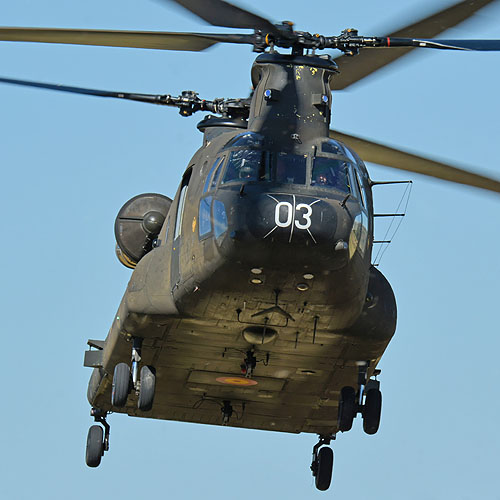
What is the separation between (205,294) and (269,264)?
1509 millimetres

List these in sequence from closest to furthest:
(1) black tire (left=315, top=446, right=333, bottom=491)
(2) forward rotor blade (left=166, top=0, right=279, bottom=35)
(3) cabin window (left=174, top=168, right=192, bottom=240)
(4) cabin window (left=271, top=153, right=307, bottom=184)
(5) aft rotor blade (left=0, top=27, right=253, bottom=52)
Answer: (2) forward rotor blade (left=166, top=0, right=279, bottom=35) → (5) aft rotor blade (left=0, top=27, right=253, bottom=52) → (4) cabin window (left=271, top=153, right=307, bottom=184) → (3) cabin window (left=174, top=168, right=192, bottom=240) → (1) black tire (left=315, top=446, right=333, bottom=491)

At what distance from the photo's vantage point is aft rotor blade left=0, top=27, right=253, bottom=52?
1880 centimetres

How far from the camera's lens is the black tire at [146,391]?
22.6m

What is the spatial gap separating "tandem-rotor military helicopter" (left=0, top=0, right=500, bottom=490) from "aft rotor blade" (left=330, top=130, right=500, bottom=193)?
29mm

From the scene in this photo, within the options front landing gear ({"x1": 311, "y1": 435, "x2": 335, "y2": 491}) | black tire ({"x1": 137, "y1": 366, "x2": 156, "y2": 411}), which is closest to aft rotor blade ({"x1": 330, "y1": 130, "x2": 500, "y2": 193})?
black tire ({"x1": 137, "y1": 366, "x2": 156, "y2": 411})

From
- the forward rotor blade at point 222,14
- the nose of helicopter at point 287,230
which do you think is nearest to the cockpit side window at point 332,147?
the nose of helicopter at point 287,230

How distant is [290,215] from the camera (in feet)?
62.8

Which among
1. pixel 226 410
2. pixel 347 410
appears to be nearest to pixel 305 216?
pixel 347 410

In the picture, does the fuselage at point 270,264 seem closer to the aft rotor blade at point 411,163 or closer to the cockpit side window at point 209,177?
the cockpit side window at point 209,177

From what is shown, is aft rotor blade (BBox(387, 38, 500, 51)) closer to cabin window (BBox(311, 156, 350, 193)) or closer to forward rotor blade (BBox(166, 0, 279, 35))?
cabin window (BBox(311, 156, 350, 193))

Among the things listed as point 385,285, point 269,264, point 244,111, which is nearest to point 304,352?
point 385,285

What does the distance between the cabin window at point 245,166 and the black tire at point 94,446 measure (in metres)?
8.52

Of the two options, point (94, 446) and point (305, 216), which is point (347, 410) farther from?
point (94, 446)

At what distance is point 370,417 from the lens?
76.4 ft
